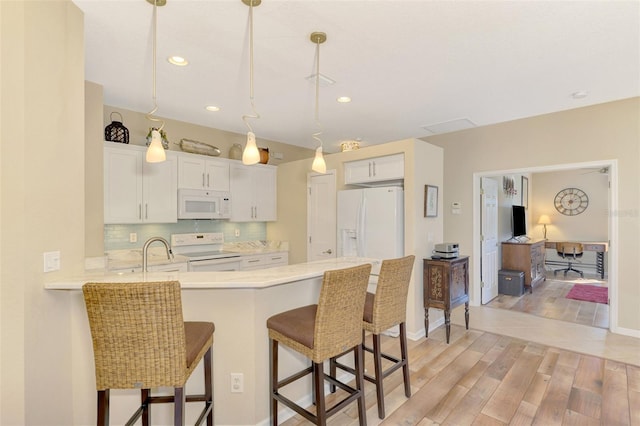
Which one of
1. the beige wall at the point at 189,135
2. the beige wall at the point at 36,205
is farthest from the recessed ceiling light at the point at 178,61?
the beige wall at the point at 189,135

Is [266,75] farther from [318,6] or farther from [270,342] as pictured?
[270,342]

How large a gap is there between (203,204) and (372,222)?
7.42ft

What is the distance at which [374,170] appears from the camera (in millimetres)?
3938

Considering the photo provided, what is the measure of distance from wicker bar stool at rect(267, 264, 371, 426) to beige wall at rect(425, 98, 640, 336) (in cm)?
347

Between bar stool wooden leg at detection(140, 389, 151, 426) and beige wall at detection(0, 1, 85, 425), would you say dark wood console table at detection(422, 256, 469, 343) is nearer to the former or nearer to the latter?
bar stool wooden leg at detection(140, 389, 151, 426)

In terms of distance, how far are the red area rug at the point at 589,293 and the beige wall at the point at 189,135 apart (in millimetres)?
5357

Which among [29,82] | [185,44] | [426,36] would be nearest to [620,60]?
[426,36]

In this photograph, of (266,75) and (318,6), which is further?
(266,75)

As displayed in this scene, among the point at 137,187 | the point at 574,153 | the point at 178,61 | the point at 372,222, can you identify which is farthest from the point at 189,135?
the point at 574,153

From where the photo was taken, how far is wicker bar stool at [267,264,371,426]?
1723 millimetres

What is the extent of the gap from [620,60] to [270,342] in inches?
142

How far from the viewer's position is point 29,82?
5.19ft

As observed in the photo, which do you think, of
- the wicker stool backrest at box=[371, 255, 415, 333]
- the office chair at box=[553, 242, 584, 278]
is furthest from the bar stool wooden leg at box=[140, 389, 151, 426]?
the office chair at box=[553, 242, 584, 278]

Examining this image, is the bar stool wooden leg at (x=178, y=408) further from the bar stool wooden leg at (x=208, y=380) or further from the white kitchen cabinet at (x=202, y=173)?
the white kitchen cabinet at (x=202, y=173)
